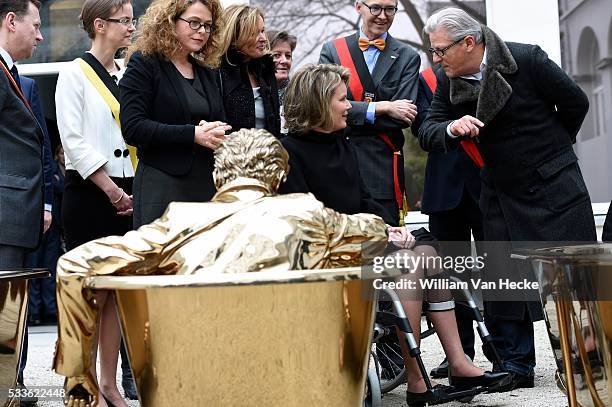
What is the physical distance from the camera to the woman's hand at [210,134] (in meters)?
4.64

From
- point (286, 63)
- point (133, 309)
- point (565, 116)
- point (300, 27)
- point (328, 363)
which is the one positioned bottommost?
point (328, 363)

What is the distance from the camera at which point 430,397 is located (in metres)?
4.95

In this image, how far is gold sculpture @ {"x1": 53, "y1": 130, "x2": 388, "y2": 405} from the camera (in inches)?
122

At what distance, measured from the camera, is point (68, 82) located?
5.33m

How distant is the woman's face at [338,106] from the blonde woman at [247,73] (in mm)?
550

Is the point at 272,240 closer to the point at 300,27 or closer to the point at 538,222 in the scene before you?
the point at 538,222

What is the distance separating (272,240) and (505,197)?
248 centimetres

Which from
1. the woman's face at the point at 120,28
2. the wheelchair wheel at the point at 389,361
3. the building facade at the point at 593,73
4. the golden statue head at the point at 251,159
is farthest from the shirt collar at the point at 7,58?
the building facade at the point at 593,73

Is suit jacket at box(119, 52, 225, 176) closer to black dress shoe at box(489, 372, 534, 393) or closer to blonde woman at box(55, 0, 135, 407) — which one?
blonde woman at box(55, 0, 135, 407)

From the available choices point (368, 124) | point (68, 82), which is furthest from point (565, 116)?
point (68, 82)

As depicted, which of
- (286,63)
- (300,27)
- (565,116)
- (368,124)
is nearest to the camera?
(565,116)

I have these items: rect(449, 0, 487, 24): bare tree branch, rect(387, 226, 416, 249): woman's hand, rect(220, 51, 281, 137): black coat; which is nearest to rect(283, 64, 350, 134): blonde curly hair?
rect(220, 51, 281, 137): black coat

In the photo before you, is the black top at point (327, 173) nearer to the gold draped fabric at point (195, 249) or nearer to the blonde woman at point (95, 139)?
the blonde woman at point (95, 139)

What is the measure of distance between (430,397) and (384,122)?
140 cm
